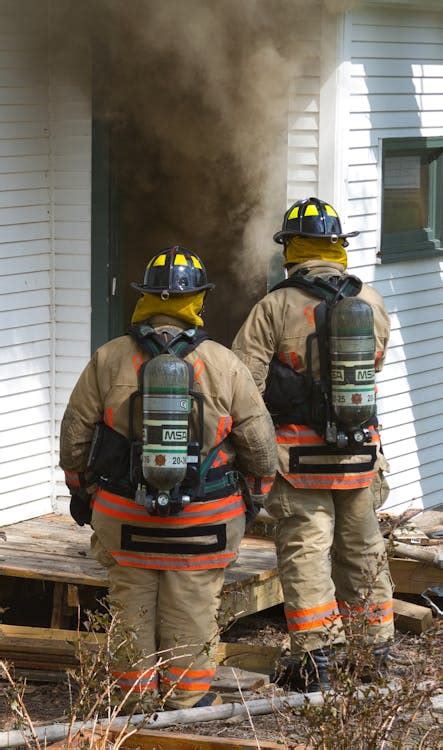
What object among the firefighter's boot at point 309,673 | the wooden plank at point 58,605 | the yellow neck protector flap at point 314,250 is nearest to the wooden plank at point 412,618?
the firefighter's boot at point 309,673

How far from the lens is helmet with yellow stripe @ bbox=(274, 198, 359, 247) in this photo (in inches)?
264

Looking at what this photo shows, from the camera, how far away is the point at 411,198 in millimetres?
9562

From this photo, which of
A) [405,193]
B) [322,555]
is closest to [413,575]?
[322,555]

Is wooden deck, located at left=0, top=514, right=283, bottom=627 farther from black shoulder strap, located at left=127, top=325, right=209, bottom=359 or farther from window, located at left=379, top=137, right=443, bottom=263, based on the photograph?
window, located at left=379, top=137, right=443, bottom=263

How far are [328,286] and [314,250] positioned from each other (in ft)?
0.92

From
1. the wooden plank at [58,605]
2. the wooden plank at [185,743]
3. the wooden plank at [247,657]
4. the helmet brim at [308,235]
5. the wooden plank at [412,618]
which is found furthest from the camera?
the wooden plank at [412,618]

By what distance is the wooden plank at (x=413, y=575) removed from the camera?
8289 mm

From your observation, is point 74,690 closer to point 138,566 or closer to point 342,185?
point 138,566

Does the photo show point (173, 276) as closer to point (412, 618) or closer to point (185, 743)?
point (185, 743)

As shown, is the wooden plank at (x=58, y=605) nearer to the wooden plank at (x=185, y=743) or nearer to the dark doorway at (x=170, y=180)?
the dark doorway at (x=170, y=180)

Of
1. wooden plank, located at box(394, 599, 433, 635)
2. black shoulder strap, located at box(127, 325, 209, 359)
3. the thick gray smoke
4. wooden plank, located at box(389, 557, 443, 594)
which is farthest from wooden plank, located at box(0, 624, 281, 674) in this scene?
the thick gray smoke

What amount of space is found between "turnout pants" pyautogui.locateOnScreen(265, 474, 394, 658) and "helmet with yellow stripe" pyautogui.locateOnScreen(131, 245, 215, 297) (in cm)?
135

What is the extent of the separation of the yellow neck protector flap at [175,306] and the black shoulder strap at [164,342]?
9 centimetres

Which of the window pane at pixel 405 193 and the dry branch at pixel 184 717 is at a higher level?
the window pane at pixel 405 193
